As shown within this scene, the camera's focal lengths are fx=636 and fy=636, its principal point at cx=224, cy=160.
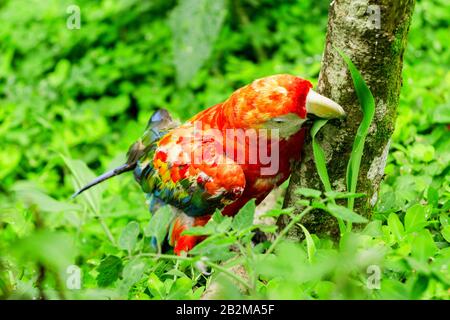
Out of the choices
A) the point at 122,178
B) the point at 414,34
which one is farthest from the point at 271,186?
the point at 414,34

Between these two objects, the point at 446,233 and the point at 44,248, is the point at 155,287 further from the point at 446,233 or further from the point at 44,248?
the point at 446,233

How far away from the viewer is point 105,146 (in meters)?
3.56

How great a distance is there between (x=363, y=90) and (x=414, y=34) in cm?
212

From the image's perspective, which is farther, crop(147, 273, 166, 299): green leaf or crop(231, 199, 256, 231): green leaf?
crop(147, 273, 166, 299): green leaf

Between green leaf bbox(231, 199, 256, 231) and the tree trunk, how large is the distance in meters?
0.44

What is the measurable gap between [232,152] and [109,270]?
0.68 meters

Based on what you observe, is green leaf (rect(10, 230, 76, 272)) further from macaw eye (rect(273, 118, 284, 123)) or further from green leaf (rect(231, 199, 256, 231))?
macaw eye (rect(273, 118, 284, 123))

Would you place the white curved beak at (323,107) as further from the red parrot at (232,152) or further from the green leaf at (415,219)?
the green leaf at (415,219)

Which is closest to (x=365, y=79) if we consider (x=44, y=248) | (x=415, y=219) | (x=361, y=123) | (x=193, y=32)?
(x=361, y=123)

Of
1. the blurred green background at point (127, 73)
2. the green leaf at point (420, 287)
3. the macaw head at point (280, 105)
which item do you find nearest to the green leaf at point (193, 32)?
the blurred green background at point (127, 73)

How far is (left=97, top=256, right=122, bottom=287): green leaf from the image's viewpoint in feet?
5.02

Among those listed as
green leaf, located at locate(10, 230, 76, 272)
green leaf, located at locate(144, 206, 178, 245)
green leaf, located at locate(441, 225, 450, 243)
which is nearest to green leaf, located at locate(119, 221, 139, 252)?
green leaf, located at locate(144, 206, 178, 245)
